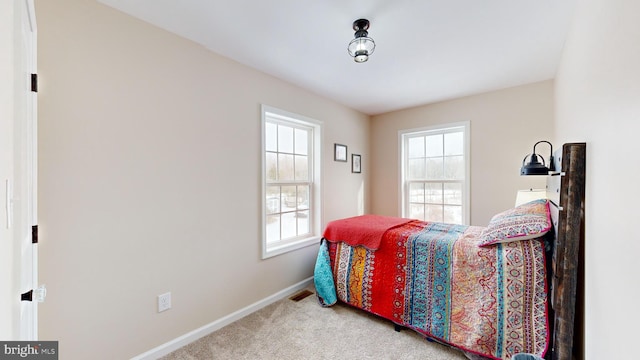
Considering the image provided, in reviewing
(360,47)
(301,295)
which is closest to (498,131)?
(360,47)

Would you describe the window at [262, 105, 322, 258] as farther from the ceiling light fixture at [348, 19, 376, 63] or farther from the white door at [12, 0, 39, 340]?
the white door at [12, 0, 39, 340]

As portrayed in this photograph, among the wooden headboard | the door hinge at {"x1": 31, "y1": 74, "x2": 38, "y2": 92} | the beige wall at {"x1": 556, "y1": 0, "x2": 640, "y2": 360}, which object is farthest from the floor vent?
the door hinge at {"x1": 31, "y1": 74, "x2": 38, "y2": 92}

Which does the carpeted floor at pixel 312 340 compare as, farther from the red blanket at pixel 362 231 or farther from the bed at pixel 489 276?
the red blanket at pixel 362 231

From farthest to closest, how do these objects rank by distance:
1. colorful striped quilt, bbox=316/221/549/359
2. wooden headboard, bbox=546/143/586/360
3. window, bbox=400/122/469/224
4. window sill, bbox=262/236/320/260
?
window, bbox=400/122/469/224 → window sill, bbox=262/236/320/260 → colorful striped quilt, bbox=316/221/549/359 → wooden headboard, bbox=546/143/586/360

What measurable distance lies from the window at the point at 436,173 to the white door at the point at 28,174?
3.70 meters

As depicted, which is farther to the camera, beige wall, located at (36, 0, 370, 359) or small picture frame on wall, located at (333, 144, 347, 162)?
small picture frame on wall, located at (333, 144, 347, 162)

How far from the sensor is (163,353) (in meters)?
1.82

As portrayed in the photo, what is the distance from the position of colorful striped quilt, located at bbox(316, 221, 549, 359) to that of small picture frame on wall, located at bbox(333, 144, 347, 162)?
55.4 inches

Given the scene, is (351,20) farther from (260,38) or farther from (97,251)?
(97,251)

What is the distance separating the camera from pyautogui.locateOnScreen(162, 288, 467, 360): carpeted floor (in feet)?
5.99

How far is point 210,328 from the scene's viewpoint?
2100mm

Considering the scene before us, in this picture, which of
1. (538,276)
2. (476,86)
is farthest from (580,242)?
(476,86)

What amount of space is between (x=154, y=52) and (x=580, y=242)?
2.79 metres

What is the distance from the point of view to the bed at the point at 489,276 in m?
1.25
